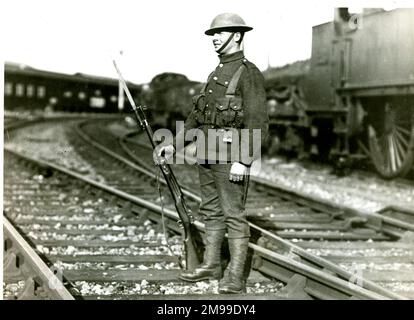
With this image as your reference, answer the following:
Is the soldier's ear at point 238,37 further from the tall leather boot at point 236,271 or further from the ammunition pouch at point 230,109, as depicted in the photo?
the tall leather boot at point 236,271

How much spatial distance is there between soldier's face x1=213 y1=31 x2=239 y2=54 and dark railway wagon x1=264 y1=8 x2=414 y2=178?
18.7 feet

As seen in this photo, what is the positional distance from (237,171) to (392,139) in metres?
6.67

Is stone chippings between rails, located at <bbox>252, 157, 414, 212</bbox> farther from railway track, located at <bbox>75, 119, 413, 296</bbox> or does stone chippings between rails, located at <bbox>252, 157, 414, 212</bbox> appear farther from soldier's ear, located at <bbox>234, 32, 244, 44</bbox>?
soldier's ear, located at <bbox>234, 32, 244, 44</bbox>

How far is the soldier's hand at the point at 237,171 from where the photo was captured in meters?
4.09

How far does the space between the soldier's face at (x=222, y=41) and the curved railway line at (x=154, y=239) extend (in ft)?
4.55

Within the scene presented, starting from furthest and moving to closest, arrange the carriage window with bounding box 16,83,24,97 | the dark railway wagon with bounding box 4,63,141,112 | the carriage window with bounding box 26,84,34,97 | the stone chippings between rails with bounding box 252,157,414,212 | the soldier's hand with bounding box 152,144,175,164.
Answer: the carriage window with bounding box 26,84,34,97, the carriage window with bounding box 16,83,24,97, the dark railway wagon with bounding box 4,63,141,112, the stone chippings between rails with bounding box 252,157,414,212, the soldier's hand with bounding box 152,144,175,164

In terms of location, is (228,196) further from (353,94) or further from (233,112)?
(353,94)

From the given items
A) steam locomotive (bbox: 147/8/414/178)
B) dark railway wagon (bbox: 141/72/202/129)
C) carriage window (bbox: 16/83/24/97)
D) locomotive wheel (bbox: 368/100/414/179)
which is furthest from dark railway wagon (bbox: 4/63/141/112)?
locomotive wheel (bbox: 368/100/414/179)

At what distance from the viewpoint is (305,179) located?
10.6 m

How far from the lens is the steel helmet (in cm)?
404

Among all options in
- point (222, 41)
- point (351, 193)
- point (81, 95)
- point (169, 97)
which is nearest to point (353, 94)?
point (351, 193)

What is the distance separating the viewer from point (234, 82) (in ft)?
13.5

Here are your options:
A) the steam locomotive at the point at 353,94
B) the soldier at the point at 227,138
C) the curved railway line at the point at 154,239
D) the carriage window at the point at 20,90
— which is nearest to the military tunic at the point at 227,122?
the soldier at the point at 227,138
